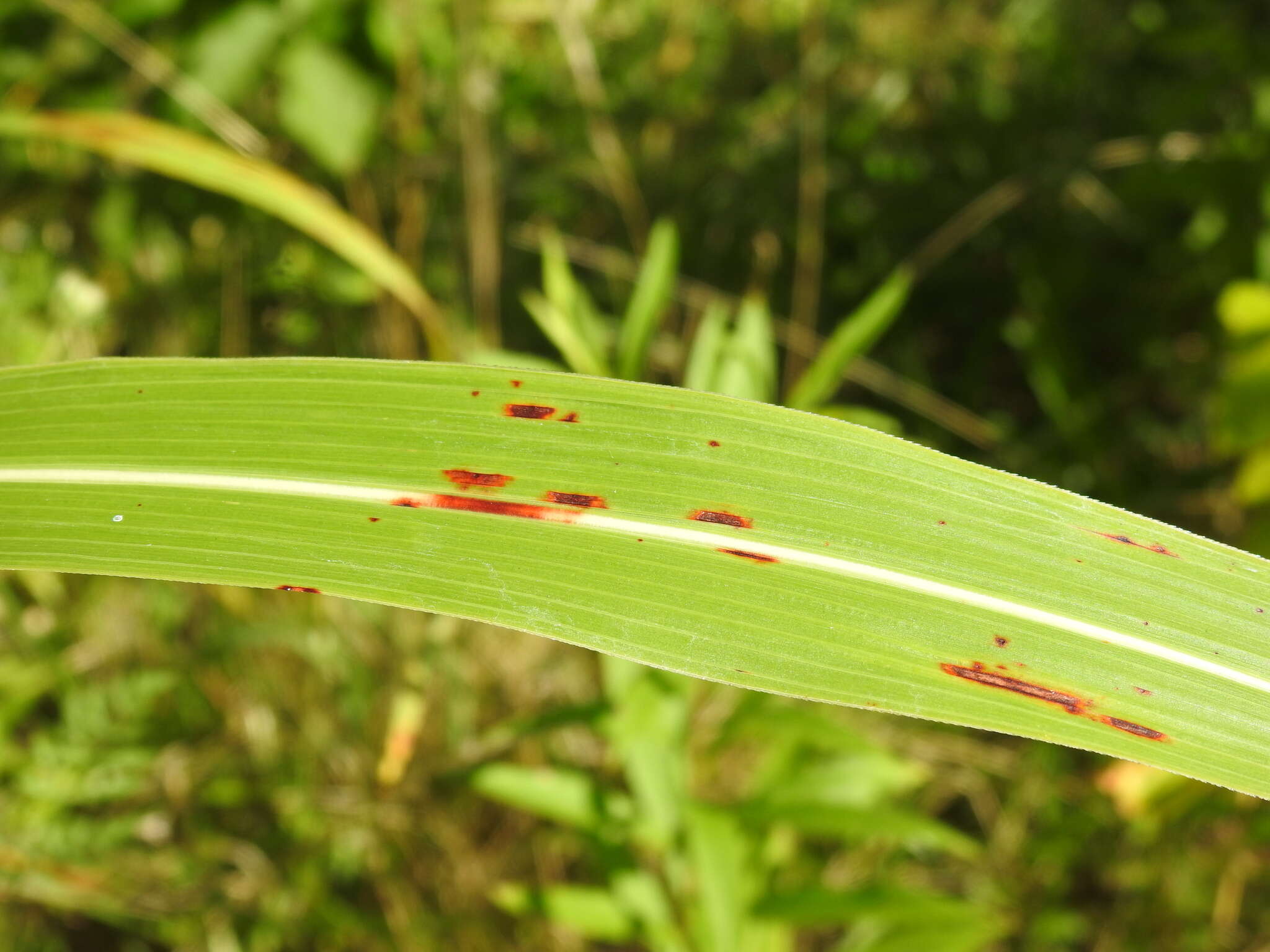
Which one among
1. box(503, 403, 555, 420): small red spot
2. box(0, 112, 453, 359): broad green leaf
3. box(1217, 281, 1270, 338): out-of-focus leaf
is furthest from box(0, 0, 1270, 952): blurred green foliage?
box(503, 403, 555, 420): small red spot

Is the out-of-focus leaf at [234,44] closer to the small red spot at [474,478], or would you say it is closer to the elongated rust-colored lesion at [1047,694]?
the small red spot at [474,478]

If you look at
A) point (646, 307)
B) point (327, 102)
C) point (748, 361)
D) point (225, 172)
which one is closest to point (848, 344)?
point (748, 361)

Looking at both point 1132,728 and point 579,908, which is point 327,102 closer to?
point 579,908

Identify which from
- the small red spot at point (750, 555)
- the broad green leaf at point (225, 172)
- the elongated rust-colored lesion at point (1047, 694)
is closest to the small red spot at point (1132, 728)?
the elongated rust-colored lesion at point (1047, 694)

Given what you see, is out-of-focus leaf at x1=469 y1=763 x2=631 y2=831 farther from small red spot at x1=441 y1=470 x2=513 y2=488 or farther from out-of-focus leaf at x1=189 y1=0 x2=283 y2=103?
out-of-focus leaf at x1=189 y1=0 x2=283 y2=103

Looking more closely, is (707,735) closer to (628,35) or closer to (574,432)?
(574,432)

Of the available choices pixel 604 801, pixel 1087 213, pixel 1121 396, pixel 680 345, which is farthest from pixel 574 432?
pixel 1087 213
